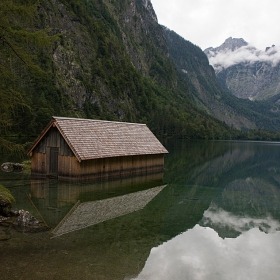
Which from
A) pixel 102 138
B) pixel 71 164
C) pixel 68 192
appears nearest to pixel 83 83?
pixel 102 138

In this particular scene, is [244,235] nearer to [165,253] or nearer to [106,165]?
[165,253]

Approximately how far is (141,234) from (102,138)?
16.1 meters

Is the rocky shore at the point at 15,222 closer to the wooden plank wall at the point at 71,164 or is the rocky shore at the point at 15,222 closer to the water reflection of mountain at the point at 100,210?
the water reflection of mountain at the point at 100,210

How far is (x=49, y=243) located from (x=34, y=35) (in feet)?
32.5

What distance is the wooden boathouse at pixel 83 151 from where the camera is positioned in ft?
86.7

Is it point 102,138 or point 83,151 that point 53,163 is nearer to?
point 83,151

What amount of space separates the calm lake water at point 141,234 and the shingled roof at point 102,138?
2.88 meters

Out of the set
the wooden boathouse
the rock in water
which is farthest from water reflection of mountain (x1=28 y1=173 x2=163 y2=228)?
the wooden boathouse

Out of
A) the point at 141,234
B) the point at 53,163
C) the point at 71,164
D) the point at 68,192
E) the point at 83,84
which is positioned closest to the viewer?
the point at 141,234

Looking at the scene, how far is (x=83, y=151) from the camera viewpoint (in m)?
26.3

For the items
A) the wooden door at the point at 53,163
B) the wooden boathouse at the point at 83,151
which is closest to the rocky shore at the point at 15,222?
the wooden boathouse at the point at 83,151

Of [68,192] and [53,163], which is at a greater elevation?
[53,163]

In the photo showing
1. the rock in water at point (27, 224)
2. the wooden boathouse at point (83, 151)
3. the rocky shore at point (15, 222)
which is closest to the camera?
the rocky shore at point (15, 222)

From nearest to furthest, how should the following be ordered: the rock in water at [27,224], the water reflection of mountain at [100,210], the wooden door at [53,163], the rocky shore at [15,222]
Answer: the rocky shore at [15,222], the rock in water at [27,224], the water reflection of mountain at [100,210], the wooden door at [53,163]
